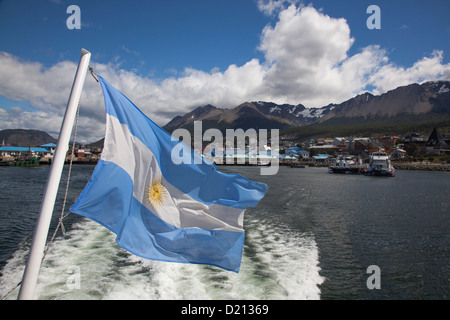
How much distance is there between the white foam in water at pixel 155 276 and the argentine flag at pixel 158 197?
2.23 metres

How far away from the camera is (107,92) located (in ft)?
15.0

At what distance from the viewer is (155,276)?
7203 mm

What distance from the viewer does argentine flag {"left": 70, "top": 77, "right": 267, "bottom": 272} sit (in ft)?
14.9

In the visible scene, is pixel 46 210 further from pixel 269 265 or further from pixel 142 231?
pixel 269 265

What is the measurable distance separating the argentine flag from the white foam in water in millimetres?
2234

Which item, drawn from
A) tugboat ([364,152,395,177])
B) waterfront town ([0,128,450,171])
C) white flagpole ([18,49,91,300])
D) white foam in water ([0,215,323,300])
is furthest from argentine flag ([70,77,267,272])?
waterfront town ([0,128,450,171])

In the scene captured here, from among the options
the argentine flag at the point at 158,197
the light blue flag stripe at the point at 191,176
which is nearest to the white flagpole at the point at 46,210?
the argentine flag at the point at 158,197

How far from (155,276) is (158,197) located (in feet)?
10.3

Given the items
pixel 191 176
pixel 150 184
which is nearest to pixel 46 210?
pixel 150 184

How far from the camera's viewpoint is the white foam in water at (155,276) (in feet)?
21.2

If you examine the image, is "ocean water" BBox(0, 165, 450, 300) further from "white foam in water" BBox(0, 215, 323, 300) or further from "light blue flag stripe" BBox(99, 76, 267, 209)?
"light blue flag stripe" BBox(99, 76, 267, 209)

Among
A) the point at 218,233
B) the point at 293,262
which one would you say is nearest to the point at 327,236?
the point at 293,262
